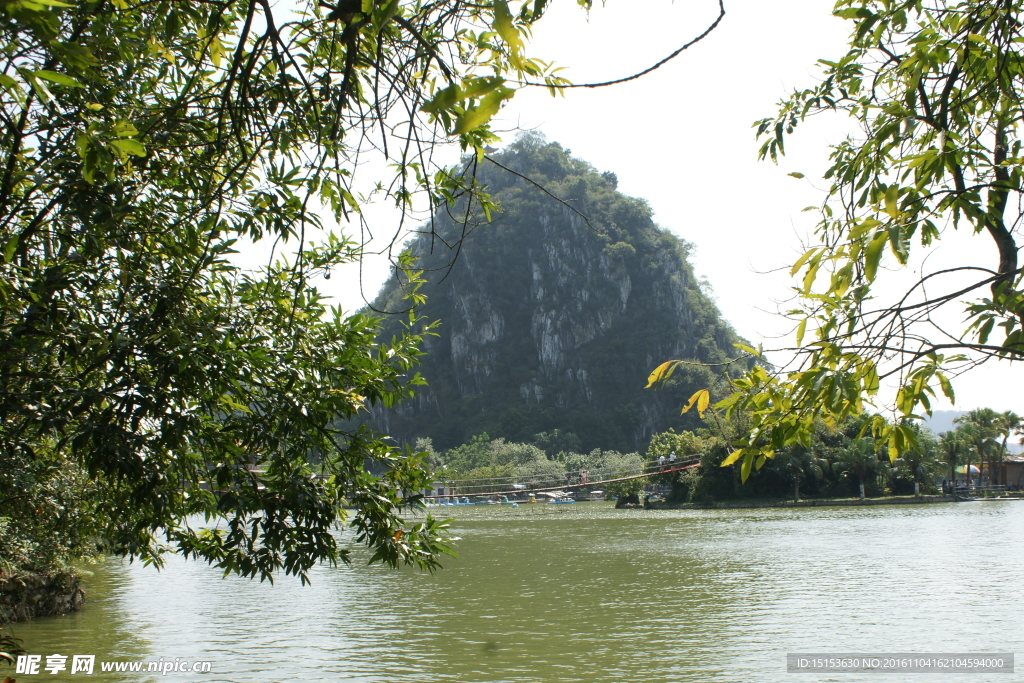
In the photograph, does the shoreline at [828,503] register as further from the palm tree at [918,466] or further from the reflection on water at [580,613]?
the reflection on water at [580,613]

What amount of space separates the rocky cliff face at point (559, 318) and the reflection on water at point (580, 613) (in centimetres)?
7701

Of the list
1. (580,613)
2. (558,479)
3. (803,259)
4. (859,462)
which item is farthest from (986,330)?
(558,479)

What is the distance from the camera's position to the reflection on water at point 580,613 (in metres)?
8.38

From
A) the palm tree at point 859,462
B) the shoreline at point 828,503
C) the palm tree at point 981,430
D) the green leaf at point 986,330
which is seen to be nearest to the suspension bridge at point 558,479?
the shoreline at point 828,503

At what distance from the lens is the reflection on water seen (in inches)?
330

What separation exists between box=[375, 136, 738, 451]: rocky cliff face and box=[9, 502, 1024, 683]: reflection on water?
77.0 m

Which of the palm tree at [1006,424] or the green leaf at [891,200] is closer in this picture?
the green leaf at [891,200]

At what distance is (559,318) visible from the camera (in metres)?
106

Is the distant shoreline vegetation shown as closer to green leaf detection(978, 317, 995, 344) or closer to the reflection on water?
the reflection on water

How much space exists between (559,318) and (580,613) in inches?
3756

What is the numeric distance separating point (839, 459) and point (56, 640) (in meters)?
33.7

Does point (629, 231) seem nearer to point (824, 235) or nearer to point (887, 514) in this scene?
point (887, 514)

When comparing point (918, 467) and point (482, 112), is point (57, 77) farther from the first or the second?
point (918, 467)

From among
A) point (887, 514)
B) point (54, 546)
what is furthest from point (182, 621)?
point (887, 514)
